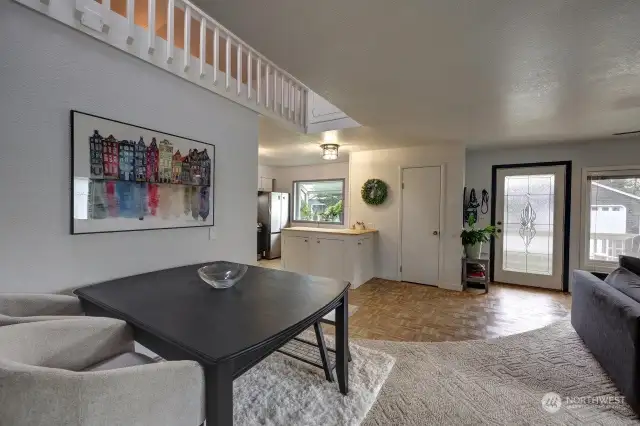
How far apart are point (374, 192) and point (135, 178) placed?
3735 mm

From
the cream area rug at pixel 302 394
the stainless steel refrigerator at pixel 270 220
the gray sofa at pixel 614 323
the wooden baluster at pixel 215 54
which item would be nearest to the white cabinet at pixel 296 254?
the stainless steel refrigerator at pixel 270 220

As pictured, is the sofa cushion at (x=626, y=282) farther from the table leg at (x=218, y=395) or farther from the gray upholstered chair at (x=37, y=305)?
the gray upholstered chair at (x=37, y=305)

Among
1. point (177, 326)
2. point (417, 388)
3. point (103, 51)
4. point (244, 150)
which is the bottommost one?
point (417, 388)

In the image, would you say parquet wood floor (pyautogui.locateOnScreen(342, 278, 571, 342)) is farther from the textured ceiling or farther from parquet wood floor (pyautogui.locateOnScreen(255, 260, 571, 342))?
the textured ceiling

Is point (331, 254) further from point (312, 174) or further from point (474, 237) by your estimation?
point (312, 174)

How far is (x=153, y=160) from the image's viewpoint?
2.10 metres

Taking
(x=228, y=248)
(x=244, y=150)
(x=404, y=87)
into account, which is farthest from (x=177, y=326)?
(x=404, y=87)

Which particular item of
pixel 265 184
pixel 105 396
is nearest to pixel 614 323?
pixel 105 396

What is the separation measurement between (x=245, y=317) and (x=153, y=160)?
1.50 metres

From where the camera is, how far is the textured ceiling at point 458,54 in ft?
4.95

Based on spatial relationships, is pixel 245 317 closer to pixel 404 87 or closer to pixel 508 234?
pixel 404 87

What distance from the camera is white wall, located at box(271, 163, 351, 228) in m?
6.42

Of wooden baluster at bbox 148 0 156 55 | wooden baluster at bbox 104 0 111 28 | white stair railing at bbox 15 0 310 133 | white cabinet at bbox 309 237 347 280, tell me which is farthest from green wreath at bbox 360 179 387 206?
wooden baluster at bbox 104 0 111 28

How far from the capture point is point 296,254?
4.84 m
